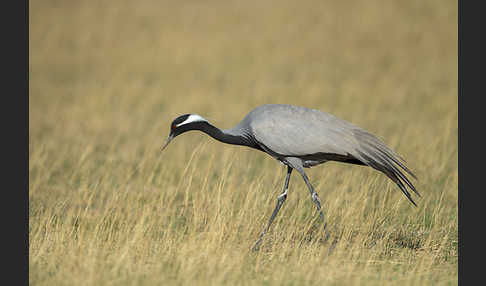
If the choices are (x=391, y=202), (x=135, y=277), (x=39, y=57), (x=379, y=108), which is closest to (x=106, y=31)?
(x=39, y=57)

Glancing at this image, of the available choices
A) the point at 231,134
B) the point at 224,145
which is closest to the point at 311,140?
the point at 231,134

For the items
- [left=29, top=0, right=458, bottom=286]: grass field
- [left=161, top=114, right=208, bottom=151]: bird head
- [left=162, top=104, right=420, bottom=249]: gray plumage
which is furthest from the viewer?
[left=161, top=114, right=208, bottom=151]: bird head

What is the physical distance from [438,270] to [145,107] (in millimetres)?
10424

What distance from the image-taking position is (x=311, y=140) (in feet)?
23.8

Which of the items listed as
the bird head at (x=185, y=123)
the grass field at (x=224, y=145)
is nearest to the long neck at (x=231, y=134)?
the bird head at (x=185, y=123)

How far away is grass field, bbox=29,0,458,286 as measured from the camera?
6.80 m

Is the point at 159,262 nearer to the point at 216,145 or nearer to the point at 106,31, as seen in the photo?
the point at 216,145

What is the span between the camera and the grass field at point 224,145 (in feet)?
22.3

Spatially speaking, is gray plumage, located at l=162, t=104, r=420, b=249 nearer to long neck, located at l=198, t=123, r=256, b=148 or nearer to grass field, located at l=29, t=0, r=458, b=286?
long neck, located at l=198, t=123, r=256, b=148

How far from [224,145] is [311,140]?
5944mm

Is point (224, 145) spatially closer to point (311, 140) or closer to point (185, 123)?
point (185, 123)

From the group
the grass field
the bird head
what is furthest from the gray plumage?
the grass field

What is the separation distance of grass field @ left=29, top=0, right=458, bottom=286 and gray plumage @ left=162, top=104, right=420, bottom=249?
80 cm

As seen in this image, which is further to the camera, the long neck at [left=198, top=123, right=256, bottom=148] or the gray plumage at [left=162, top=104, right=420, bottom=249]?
the long neck at [left=198, top=123, right=256, bottom=148]
